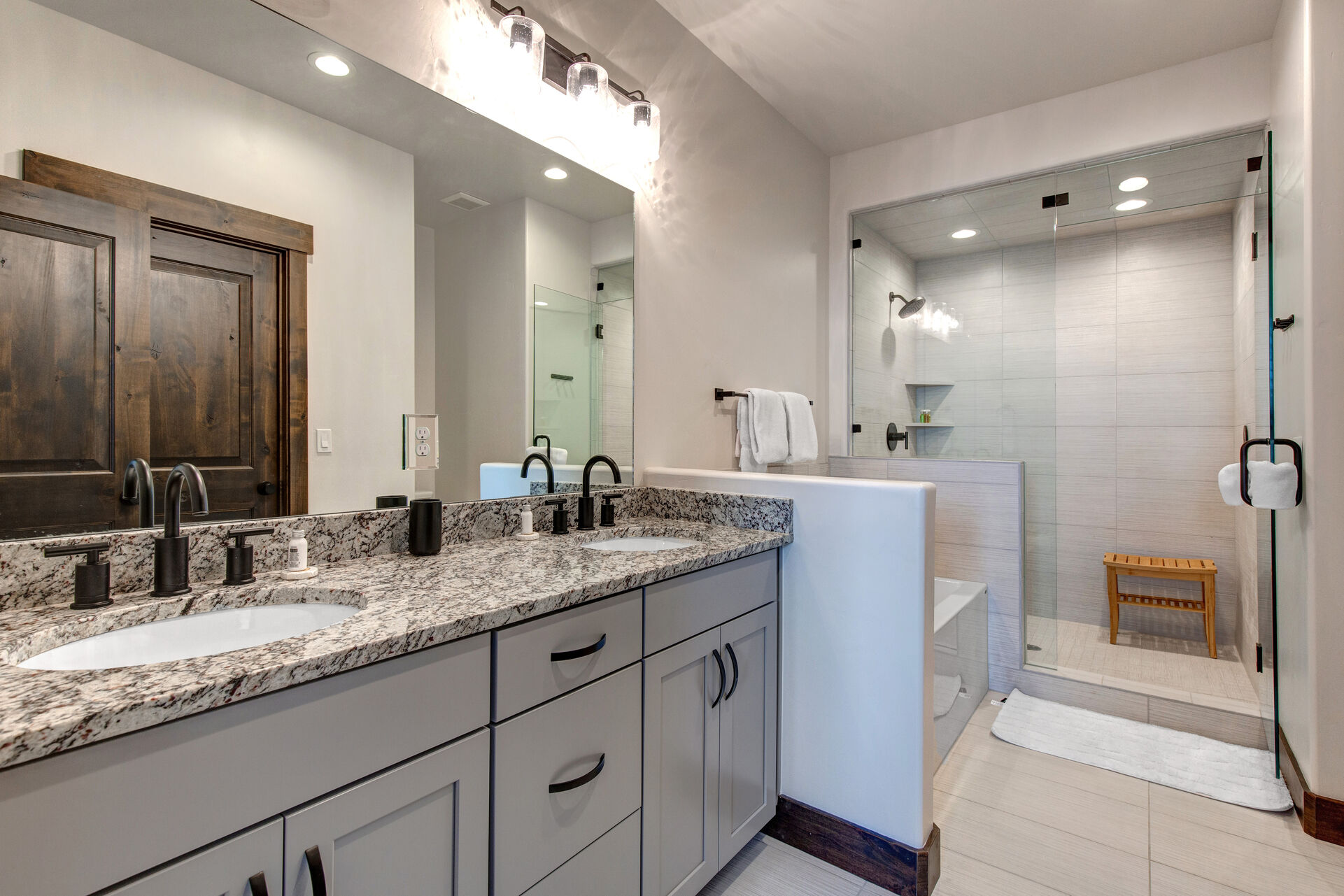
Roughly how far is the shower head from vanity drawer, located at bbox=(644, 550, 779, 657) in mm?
1899

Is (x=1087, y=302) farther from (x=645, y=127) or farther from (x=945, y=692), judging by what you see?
(x=645, y=127)

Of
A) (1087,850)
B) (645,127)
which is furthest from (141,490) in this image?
(1087,850)

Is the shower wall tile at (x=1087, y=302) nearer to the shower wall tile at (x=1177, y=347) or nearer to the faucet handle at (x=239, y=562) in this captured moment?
the shower wall tile at (x=1177, y=347)

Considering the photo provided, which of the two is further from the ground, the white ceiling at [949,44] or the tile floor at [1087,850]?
the white ceiling at [949,44]

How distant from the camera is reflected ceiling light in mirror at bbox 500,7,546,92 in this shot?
1626mm

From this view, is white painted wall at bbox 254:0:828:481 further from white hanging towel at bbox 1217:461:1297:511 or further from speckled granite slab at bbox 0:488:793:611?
white hanging towel at bbox 1217:461:1297:511

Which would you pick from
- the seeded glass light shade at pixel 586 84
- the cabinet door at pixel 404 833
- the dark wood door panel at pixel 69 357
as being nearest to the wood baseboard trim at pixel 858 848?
the cabinet door at pixel 404 833

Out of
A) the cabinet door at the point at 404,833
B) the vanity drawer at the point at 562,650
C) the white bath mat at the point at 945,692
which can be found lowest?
the white bath mat at the point at 945,692

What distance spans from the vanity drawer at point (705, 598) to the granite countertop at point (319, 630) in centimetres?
4

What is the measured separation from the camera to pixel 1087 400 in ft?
10.7

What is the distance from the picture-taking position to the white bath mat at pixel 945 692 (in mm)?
1948

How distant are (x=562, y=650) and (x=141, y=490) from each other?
750 mm

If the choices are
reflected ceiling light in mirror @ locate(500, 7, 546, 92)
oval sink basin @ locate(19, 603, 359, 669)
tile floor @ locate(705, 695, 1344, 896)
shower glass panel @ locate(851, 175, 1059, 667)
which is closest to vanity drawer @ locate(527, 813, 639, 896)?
tile floor @ locate(705, 695, 1344, 896)

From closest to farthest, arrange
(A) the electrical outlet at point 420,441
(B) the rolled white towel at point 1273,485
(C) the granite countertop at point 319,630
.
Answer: (C) the granite countertop at point 319,630 → (A) the electrical outlet at point 420,441 → (B) the rolled white towel at point 1273,485
